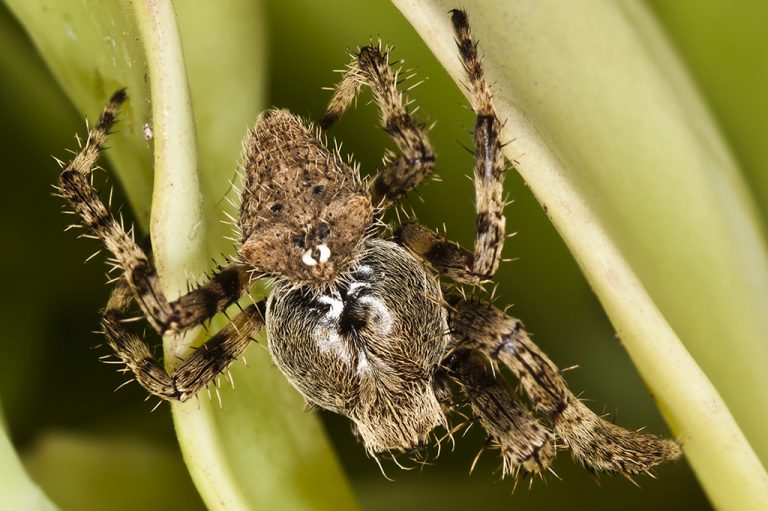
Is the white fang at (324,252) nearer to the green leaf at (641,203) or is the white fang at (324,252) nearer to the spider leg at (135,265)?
the spider leg at (135,265)

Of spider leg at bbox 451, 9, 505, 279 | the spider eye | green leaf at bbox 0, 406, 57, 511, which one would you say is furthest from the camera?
the spider eye

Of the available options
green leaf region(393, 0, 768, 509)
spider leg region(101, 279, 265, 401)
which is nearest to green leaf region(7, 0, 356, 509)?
spider leg region(101, 279, 265, 401)

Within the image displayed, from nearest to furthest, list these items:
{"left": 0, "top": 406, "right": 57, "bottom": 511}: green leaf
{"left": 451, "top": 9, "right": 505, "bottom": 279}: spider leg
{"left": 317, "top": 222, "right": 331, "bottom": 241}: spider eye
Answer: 1. {"left": 0, "top": 406, "right": 57, "bottom": 511}: green leaf
2. {"left": 451, "top": 9, "right": 505, "bottom": 279}: spider leg
3. {"left": 317, "top": 222, "right": 331, "bottom": 241}: spider eye

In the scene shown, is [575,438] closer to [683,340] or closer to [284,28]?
[683,340]

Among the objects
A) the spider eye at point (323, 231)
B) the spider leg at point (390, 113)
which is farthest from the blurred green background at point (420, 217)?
the spider eye at point (323, 231)

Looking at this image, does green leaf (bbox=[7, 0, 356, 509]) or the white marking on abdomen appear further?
the white marking on abdomen

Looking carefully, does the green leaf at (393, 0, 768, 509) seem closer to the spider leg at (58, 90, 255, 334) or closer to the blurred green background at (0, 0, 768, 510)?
the blurred green background at (0, 0, 768, 510)
